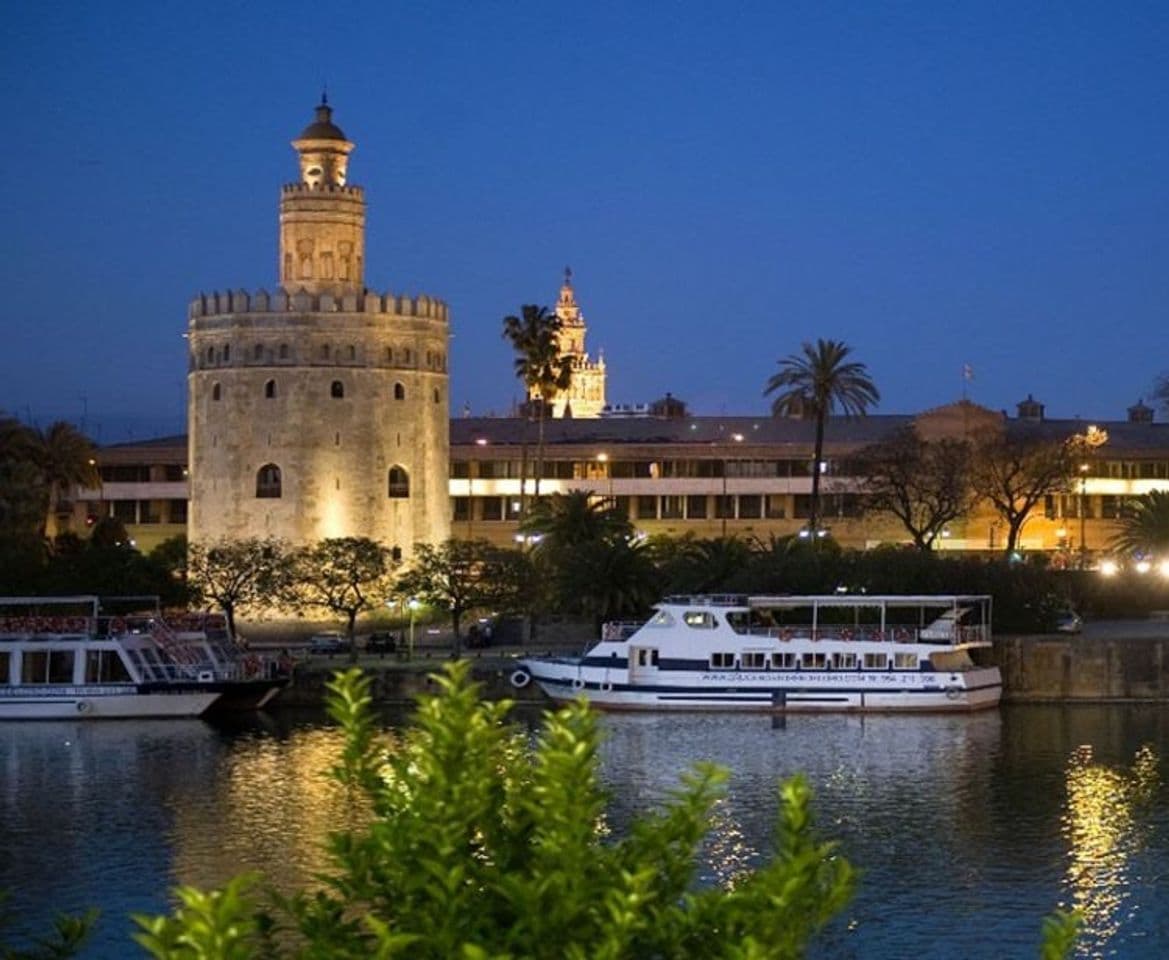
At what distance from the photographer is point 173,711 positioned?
63.2 m

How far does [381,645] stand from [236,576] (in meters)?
6.69

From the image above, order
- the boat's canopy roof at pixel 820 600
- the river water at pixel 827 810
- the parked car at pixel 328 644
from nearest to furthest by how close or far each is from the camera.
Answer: the river water at pixel 827 810, the boat's canopy roof at pixel 820 600, the parked car at pixel 328 644

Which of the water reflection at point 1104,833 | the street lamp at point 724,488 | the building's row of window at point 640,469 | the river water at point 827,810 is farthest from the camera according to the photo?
the building's row of window at point 640,469

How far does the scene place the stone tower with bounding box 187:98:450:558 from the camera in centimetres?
8150

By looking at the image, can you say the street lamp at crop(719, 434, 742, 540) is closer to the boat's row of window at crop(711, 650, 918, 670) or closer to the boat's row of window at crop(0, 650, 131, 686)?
the boat's row of window at crop(711, 650, 918, 670)

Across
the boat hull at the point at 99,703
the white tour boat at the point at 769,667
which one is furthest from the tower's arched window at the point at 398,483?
the boat hull at the point at 99,703

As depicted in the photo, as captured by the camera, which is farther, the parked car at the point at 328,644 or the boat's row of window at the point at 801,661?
the parked car at the point at 328,644

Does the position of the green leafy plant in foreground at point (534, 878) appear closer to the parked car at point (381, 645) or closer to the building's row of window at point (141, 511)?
the parked car at point (381, 645)

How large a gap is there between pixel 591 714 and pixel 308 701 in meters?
51.4

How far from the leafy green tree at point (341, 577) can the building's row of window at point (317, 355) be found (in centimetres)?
713

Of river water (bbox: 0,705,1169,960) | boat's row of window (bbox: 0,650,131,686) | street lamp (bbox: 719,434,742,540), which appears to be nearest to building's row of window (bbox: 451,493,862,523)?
street lamp (bbox: 719,434,742,540)

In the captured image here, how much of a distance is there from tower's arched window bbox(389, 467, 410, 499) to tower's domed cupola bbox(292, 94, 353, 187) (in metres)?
9.87

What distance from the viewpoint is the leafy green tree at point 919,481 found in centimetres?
9369

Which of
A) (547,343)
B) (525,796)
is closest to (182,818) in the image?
(525,796)
